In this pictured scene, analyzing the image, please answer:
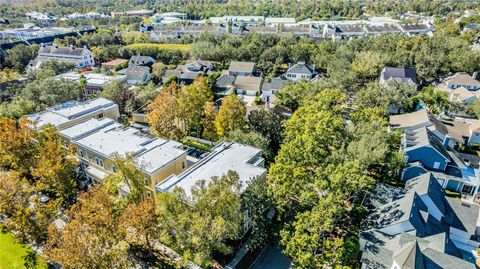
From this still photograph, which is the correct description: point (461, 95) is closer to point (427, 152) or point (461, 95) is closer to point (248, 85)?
point (427, 152)

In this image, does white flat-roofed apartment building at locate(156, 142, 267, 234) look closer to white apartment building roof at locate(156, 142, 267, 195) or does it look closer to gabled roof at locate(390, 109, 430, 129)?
white apartment building roof at locate(156, 142, 267, 195)

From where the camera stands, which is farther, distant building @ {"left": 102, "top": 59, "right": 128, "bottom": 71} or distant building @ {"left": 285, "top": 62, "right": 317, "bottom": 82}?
distant building @ {"left": 102, "top": 59, "right": 128, "bottom": 71}

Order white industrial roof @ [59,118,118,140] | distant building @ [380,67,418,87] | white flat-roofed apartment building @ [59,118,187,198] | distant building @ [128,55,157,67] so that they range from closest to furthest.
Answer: white flat-roofed apartment building @ [59,118,187,198], white industrial roof @ [59,118,118,140], distant building @ [380,67,418,87], distant building @ [128,55,157,67]

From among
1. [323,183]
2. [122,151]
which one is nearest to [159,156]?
[122,151]

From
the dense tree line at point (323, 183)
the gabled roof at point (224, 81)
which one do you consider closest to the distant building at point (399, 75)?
the dense tree line at point (323, 183)

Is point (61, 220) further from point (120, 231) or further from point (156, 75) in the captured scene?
point (156, 75)

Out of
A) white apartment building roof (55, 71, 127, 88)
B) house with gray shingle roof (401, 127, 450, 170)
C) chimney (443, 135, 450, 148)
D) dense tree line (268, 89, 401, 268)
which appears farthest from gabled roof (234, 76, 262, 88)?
chimney (443, 135, 450, 148)
